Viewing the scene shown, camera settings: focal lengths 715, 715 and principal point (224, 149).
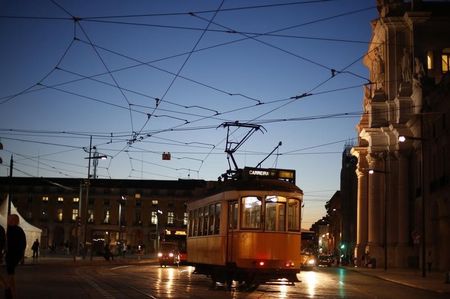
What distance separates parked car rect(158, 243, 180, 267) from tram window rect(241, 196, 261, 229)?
90.2ft

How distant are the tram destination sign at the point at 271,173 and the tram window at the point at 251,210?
3.76ft

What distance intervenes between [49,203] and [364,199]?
77.0 meters

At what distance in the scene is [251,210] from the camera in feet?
71.7

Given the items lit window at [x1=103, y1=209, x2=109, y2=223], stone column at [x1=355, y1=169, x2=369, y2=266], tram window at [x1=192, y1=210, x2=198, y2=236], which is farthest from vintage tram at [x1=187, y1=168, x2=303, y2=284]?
lit window at [x1=103, y1=209, x2=109, y2=223]

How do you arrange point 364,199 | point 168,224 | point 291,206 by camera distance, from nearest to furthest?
point 291,206 → point 364,199 → point 168,224

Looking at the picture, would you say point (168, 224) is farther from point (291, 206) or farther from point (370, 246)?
point (291, 206)

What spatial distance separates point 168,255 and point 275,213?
28230 mm

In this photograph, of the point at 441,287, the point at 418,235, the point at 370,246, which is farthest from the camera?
the point at 370,246

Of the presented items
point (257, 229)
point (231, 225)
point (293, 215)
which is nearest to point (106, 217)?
point (231, 225)

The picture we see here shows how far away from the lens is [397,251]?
58.8 metres

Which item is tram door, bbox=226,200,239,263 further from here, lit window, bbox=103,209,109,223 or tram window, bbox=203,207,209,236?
lit window, bbox=103,209,109,223

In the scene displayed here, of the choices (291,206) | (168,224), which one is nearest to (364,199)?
(291,206)

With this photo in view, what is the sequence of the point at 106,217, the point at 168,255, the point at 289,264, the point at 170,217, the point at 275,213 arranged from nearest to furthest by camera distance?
1. the point at 289,264
2. the point at 275,213
3. the point at 168,255
4. the point at 106,217
5. the point at 170,217

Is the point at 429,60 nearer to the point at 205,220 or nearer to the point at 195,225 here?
the point at 195,225
